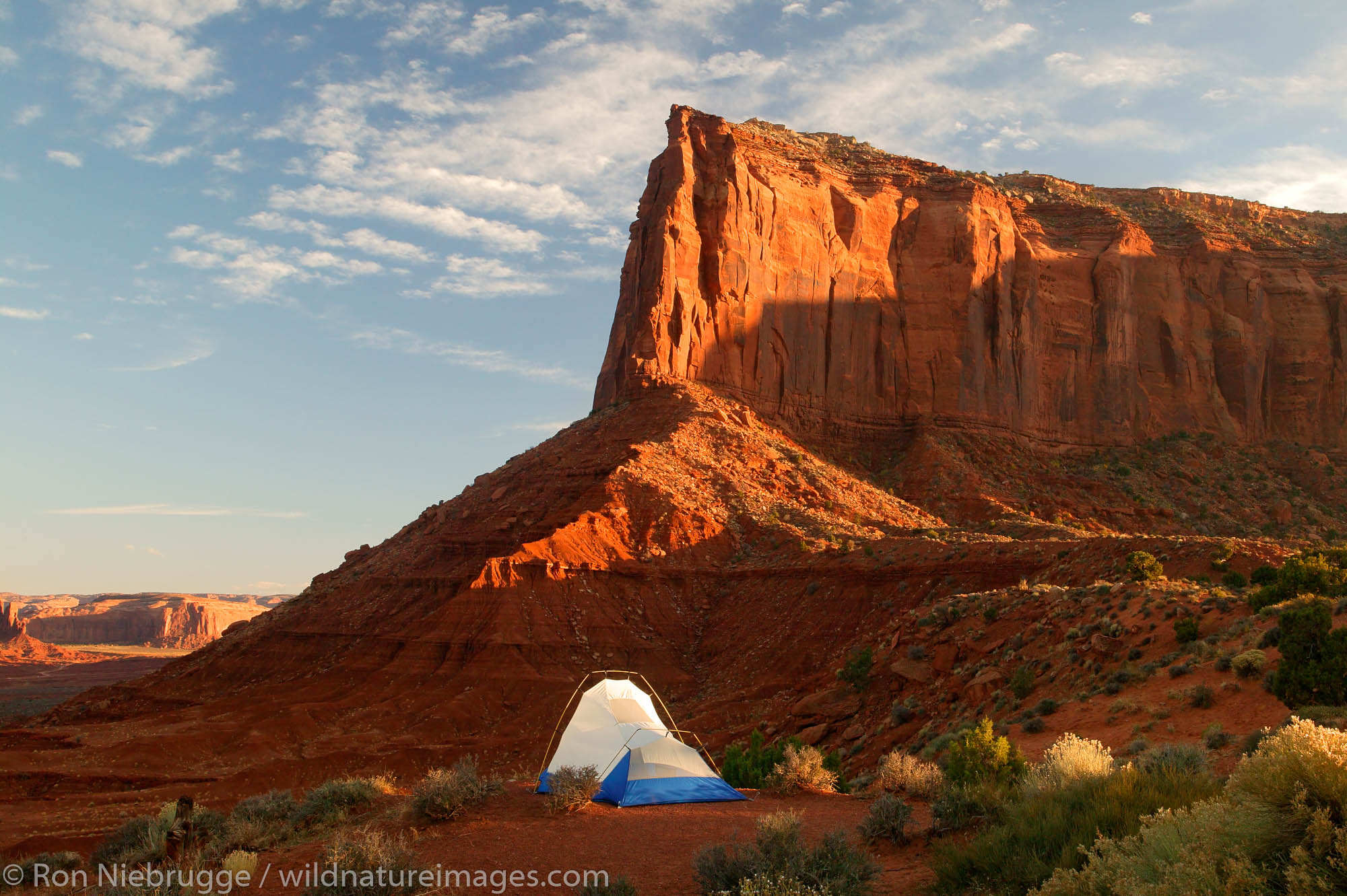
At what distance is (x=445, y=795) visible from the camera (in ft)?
44.6

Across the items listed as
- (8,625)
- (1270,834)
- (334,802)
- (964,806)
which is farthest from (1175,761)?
(8,625)

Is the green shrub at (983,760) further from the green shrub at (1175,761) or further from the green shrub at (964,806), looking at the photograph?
the green shrub at (1175,761)

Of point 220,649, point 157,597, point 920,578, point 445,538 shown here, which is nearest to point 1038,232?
point 920,578

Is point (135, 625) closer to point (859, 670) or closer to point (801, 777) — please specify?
point (859, 670)

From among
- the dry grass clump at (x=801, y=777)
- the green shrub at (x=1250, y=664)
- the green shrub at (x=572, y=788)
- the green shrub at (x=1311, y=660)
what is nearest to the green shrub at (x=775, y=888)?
the green shrub at (x=572, y=788)

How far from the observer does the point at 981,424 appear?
6228 centimetres

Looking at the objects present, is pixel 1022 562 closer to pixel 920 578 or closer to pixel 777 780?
pixel 920 578

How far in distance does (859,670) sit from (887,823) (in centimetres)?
1405

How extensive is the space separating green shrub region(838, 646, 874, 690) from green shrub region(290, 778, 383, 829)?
41.9 ft

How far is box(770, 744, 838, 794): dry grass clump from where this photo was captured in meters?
15.3

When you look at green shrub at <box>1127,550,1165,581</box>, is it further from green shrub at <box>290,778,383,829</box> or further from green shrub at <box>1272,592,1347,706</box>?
green shrub at <box>290,778,383,829</box>

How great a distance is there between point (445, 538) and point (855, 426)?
28780 mm

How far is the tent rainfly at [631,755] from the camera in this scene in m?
14.8

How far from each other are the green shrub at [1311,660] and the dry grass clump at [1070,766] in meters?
5.16
